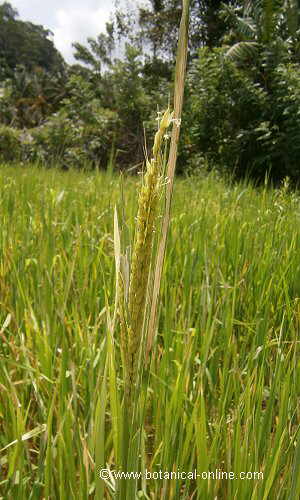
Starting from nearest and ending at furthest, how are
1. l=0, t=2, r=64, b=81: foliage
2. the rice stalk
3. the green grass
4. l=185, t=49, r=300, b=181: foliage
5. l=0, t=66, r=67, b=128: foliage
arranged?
the rice stalk, the green grass, l=185, t=49, r=300, b=181: foliage, l=0, t=66, r=67, b=128: foliage, l=0, t=2, r=64, b=81: foliage

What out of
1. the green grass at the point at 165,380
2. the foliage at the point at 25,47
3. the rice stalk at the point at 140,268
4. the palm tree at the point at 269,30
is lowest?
the green grass at the point at 165,380

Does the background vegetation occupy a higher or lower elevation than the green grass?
higher

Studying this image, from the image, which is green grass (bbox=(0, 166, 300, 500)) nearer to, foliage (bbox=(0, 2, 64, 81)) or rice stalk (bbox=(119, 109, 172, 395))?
rice stalk (bbox=(119, 109, 172, 395))

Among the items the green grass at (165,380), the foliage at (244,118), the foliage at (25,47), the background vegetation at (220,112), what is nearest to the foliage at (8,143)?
the background vegetation at (220,112)

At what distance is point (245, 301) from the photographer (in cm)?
95

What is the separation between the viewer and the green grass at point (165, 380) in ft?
1.36

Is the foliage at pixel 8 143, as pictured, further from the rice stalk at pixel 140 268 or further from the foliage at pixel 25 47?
the foliage at pixel 25 47

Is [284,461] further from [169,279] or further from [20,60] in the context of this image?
[20,60]

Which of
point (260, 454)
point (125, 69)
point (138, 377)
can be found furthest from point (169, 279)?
point (125, 69)

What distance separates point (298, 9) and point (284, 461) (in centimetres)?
653

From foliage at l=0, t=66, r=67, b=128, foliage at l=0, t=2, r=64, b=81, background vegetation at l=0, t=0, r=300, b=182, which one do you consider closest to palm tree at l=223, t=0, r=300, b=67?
background vegetation at l=0, t=0, r=300, b=182

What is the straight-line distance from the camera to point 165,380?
55 cm

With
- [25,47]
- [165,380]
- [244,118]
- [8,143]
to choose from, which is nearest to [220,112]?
[244,118]

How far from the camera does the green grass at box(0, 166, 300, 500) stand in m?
0.42
